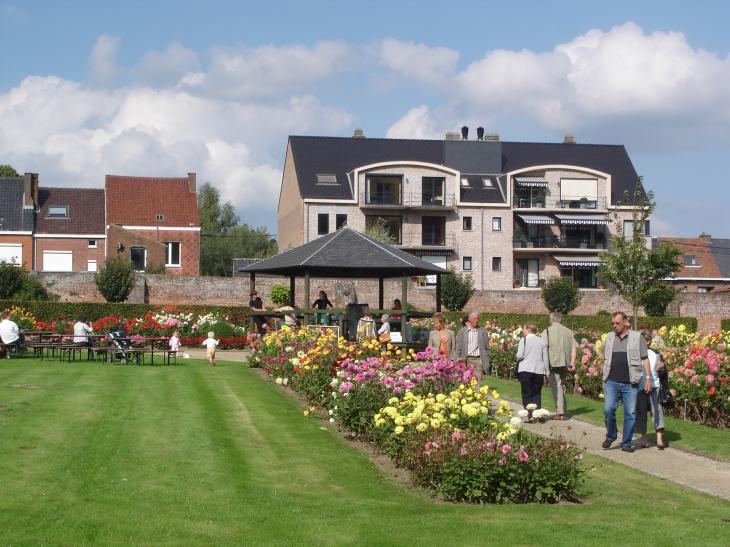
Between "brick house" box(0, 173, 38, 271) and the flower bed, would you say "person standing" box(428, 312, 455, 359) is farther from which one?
"brick house" box(0, 173, 38, 271)

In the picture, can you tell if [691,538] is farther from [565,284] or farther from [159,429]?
[565,284]

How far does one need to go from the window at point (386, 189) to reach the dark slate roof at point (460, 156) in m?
1.73

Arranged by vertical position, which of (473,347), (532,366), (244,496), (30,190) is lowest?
(244,496)

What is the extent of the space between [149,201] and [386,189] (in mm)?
15063

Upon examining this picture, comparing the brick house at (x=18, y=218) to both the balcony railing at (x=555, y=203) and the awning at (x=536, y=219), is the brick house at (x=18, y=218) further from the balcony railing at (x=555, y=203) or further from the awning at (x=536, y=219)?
the awning at (x=536, y=219)

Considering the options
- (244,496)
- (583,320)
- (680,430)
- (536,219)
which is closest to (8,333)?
(680,430)

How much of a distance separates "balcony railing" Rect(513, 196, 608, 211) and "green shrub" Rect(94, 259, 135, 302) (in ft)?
90.0

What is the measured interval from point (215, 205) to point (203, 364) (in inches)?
2825

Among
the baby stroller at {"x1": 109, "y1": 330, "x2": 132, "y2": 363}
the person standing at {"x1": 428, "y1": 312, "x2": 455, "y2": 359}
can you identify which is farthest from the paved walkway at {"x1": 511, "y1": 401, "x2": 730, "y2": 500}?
the baby stroller at {"x1": 109, "y1": 330, "x2": 132, "y2": 363}

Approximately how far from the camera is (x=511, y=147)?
72.4m

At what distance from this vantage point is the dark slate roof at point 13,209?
205 feet

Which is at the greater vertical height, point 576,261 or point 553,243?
point 553,243

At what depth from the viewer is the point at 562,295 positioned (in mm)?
57250

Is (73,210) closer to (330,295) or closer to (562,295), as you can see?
(330,295)
